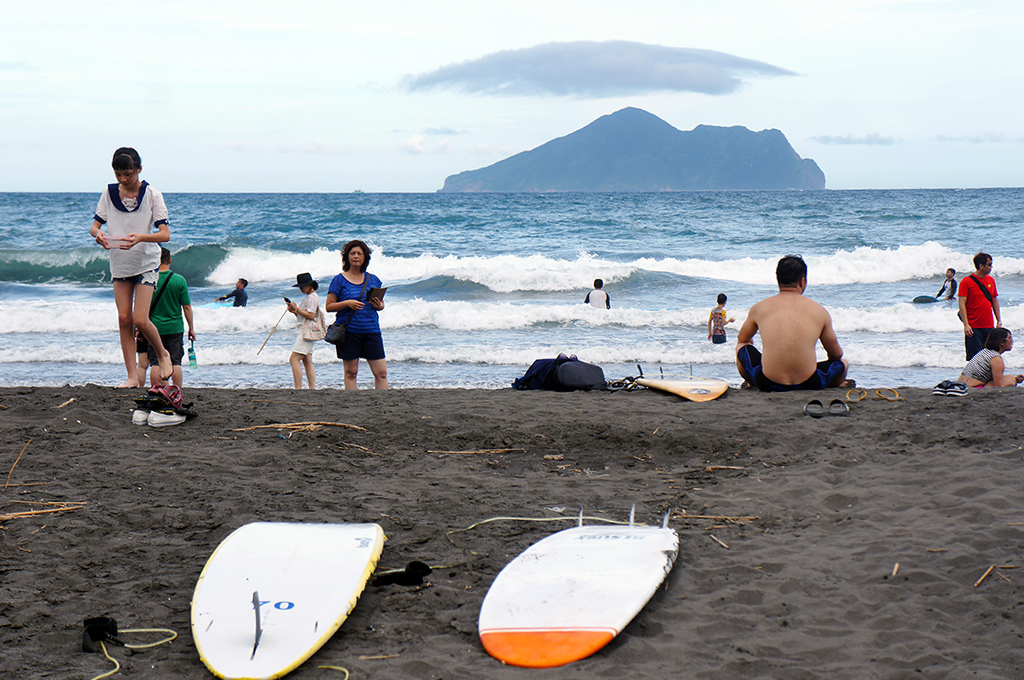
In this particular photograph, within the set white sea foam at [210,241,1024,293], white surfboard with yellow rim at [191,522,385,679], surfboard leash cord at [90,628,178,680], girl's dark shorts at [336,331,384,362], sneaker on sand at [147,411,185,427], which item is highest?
white sea foam at [210,241,1024,293]

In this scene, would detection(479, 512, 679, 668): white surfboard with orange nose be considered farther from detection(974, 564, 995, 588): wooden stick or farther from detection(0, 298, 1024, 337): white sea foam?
detection(0, 298, 1024, 337): white sea foam

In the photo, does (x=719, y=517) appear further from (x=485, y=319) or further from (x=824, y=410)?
(x=485, y=319)

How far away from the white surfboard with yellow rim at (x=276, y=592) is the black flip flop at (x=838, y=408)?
399 cm

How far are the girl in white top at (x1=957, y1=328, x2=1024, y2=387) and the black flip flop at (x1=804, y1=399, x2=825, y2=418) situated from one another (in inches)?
92.4

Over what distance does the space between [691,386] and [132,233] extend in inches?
191

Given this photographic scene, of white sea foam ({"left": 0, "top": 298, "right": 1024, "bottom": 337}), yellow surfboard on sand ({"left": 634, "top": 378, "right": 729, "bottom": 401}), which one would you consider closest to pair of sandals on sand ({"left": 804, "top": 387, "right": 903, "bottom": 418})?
yellow surfboard on sand ({"left": 634, "top": 378, "right": 729, "bottom": 401})

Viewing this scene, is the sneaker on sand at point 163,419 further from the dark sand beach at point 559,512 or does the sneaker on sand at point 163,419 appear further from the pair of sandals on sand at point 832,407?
the pair of sandals on sand at point 832,407

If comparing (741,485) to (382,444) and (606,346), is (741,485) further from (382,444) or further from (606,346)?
(606,346)

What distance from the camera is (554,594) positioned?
3.12 m

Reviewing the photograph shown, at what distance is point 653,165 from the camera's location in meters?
157

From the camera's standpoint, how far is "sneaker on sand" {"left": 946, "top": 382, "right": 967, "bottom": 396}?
6.42m

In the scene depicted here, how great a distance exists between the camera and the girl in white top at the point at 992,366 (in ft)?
24.2

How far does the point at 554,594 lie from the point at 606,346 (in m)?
8.49

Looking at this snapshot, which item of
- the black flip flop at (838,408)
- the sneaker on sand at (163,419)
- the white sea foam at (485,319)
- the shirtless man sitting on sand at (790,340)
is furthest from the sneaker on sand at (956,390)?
the white sea foam at (485,319)
